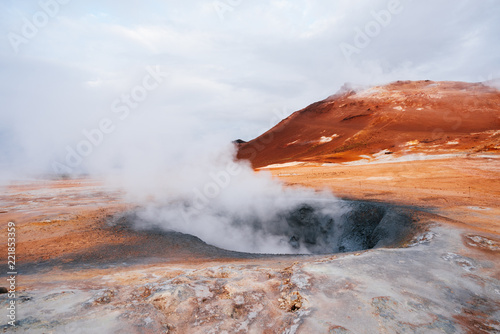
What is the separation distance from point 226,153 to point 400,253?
9157mm

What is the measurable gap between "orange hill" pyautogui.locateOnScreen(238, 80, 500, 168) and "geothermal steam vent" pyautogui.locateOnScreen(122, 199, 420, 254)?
20631mm

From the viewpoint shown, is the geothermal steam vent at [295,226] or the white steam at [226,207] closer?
the geothermal steam vent at [295,226]

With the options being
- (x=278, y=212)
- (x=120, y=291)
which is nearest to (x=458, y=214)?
(x=278, y=212)

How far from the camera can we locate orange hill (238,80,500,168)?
30062mm

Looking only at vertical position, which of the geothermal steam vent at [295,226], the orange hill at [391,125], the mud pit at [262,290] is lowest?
the geothermal steam vent at [295,226]

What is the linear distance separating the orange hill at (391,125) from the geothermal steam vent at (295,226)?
2063cm

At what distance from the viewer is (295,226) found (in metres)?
9.48

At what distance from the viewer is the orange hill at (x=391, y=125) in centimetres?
3006

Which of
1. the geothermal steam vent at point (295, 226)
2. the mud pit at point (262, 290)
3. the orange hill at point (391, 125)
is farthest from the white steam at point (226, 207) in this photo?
the orange hill at point (391, 125)

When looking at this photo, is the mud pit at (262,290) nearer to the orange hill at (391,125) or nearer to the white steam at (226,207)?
the white steam at (226,207)

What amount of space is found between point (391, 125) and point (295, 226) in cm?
3556

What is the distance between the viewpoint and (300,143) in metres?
46.2

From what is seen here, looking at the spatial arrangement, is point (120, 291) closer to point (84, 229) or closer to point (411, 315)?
point (411, 315)

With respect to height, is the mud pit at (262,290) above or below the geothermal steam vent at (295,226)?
above
